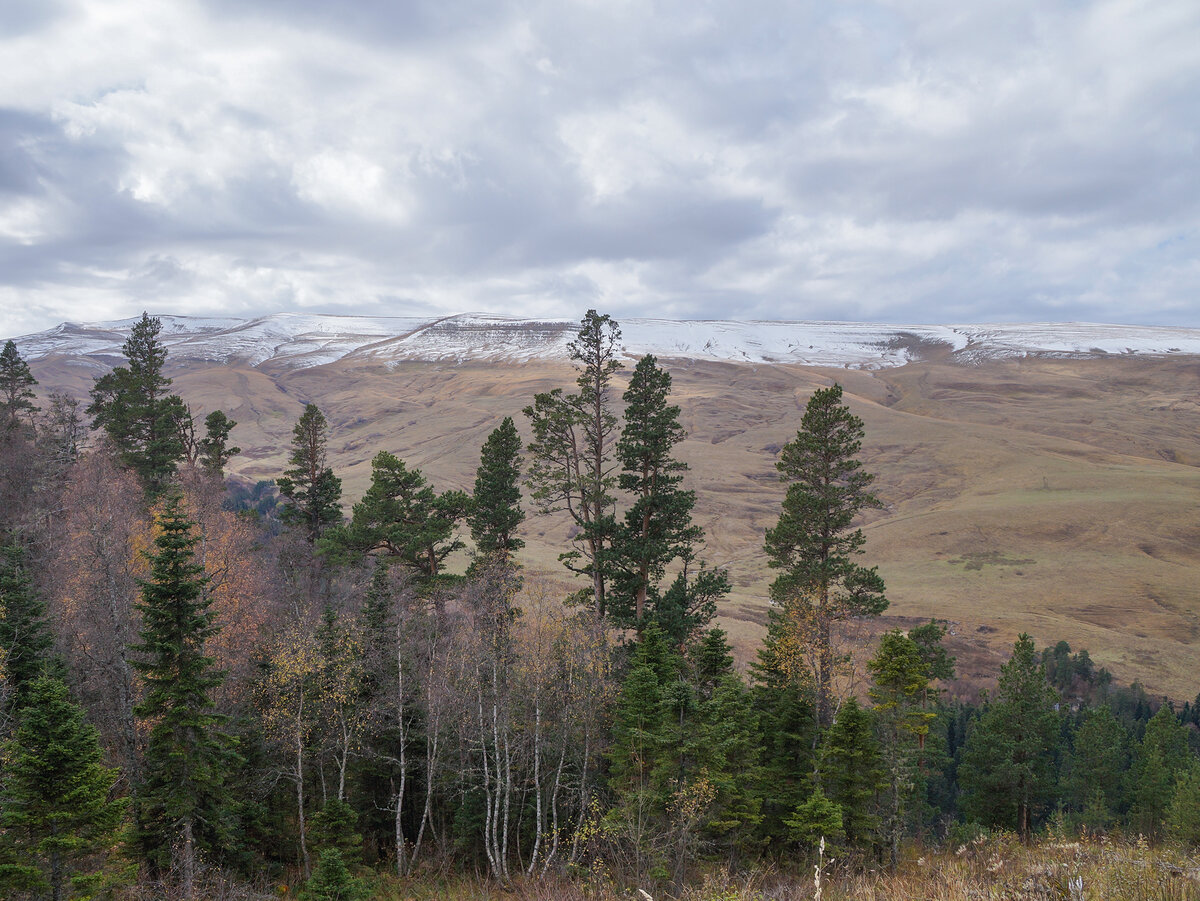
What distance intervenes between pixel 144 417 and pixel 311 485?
13731mm

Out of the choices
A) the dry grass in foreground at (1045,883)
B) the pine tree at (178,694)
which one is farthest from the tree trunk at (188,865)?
the dry grass in foreground at (1045,883)

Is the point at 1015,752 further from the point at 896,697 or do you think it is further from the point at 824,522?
the point at 824,522

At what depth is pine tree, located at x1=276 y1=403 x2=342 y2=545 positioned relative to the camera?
147ft

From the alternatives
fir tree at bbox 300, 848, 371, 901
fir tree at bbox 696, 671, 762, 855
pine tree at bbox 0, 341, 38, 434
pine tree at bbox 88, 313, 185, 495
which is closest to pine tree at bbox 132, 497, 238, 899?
fir tree at bbox 300, 848, 371, 901

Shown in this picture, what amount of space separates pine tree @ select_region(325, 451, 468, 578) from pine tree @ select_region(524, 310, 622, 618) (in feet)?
25.0

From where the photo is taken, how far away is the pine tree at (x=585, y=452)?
98.4 feet

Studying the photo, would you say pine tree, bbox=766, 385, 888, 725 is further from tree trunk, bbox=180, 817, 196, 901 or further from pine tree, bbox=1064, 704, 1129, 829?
pine tree, bbox=1064, 704, 1129, 829

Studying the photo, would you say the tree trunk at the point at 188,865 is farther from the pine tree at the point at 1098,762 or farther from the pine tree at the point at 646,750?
the pine tree at the point at 1098,762

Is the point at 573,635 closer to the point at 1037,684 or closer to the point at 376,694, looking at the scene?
the point at 376,694

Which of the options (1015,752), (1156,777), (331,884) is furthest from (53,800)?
(1156,777)

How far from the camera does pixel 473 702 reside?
1144 inches

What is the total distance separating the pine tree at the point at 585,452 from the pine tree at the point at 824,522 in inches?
360

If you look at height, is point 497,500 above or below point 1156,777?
above

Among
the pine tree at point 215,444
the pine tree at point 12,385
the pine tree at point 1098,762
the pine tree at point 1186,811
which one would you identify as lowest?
the pine tree at point 1098,762
